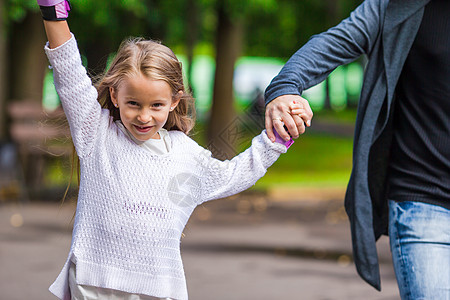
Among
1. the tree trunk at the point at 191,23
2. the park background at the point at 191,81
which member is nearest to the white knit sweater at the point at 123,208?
the park background at the point at 191,81

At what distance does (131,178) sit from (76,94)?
0.35 meters

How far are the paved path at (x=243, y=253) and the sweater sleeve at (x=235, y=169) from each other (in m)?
1.85

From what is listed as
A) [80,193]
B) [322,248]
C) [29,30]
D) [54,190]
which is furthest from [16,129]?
[80,193]

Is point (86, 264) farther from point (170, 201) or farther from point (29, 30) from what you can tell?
point (29, 30)

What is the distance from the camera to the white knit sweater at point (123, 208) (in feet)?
9.78

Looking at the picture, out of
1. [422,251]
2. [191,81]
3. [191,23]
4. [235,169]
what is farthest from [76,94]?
[191,23]

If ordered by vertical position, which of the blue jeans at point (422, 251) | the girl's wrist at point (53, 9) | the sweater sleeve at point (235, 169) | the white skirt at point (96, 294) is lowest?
the white skirt at point (96, 294)

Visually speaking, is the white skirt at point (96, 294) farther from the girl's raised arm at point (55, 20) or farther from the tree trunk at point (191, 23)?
the tree trunk at point (191, 23)

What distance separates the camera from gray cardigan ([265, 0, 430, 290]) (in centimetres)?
318

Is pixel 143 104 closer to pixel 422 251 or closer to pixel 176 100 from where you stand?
pixel 176 100

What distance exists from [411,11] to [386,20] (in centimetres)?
10

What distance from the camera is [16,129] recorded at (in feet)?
48.9

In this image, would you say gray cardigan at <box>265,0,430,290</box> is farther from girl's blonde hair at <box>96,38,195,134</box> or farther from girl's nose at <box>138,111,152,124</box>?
girl's nose at <box>138,111,152,124</box>

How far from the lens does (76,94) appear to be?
115 inches
